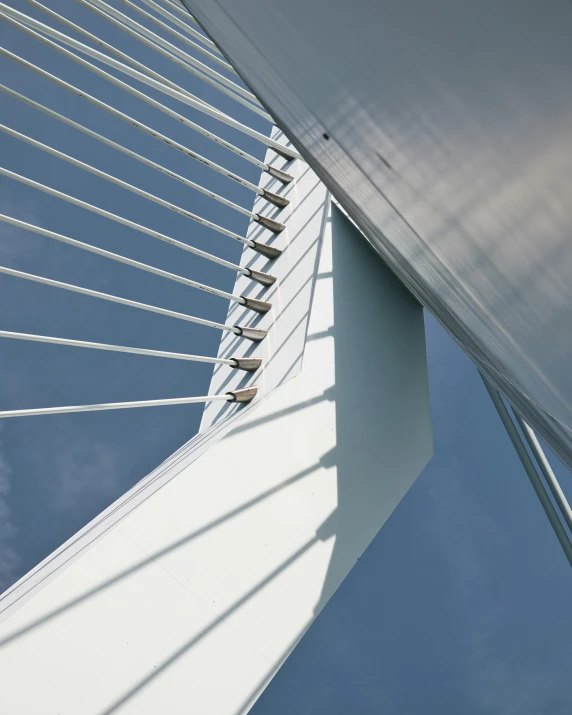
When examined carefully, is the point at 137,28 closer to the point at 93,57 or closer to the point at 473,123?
the point at 93,57

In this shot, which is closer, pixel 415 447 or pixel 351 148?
pixel 351 148

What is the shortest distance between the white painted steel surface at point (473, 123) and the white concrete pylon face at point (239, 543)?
124 inches

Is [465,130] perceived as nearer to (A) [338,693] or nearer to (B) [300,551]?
(B) [300,551]

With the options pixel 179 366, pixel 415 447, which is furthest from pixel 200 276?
pixel 415 447

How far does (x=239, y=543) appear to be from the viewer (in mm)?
4484

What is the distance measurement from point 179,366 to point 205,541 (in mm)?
18937

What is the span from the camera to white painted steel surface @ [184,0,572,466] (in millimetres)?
554

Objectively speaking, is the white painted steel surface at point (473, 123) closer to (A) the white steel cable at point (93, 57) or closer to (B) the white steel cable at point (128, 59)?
(A) the white steel cable at point (93, 57)

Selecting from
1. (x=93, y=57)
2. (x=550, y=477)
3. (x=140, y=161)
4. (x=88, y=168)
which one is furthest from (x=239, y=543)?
(x=140, y=161)

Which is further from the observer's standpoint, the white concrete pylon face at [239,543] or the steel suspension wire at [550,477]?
the steel suspension wire at [550,477]

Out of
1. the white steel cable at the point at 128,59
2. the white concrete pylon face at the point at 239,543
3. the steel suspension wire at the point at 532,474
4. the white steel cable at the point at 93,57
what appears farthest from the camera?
the steel suspension wire at the point at 532,474

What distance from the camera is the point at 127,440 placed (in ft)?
73.6

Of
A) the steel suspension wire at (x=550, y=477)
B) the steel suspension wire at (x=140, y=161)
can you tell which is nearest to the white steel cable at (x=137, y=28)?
the steel suspension wire at (x=140, y=161)

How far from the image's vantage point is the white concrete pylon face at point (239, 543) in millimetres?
3490
